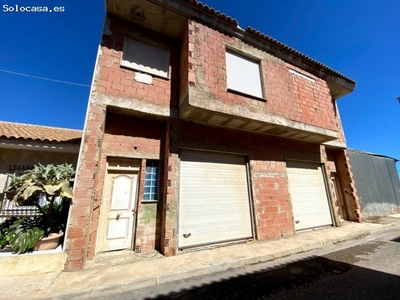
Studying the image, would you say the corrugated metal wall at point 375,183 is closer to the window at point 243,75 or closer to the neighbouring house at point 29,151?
the window at point 243,75

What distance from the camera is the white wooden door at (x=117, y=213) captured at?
491 cm

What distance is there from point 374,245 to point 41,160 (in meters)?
11.7

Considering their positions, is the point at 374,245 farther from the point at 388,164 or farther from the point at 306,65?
the point at 388,164

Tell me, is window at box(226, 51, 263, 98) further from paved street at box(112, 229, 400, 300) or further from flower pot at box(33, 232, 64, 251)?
flower pot at box(33, 232, 64, 251)

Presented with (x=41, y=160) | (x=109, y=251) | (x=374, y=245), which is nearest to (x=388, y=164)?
(x=374, y=245)

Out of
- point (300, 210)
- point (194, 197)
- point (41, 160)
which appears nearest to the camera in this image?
point (194, 197)

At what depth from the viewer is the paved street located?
3107 millimetres

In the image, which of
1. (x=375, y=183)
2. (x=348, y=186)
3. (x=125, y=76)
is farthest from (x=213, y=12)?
(x=375, y=183)

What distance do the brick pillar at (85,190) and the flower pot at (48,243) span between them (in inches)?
16.7

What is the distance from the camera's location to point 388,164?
42.1 ft

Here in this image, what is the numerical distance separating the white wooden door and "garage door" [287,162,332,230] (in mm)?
6073

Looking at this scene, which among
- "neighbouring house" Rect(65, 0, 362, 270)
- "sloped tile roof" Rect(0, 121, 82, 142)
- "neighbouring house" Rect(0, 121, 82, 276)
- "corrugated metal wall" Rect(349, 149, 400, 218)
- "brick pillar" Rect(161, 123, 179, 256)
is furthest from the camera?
"corrugated metal wall" Rect(349, 149, 400, 218)

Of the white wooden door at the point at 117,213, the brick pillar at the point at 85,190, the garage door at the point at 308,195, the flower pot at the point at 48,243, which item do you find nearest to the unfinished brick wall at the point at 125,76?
the brick pillar at the point at 85,190

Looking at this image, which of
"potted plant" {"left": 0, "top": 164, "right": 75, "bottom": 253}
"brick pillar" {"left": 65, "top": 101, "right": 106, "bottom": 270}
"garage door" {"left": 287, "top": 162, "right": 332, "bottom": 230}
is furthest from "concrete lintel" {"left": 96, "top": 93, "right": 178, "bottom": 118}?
"garage door" {"left": 287, "top": 162, "right": 332, "bottom": 230}
